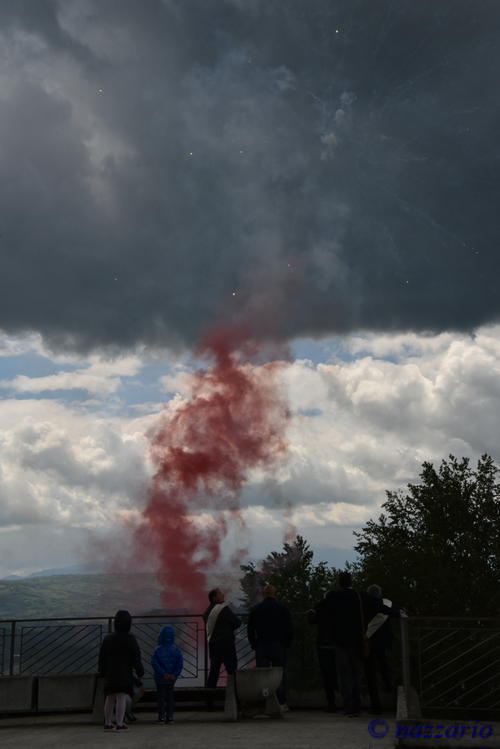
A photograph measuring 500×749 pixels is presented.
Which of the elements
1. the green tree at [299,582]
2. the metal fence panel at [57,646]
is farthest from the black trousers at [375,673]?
the green tree at [299,582]

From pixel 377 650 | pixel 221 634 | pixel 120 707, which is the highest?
pixel 221 634

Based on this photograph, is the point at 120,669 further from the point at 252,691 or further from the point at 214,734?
the point at 252,691

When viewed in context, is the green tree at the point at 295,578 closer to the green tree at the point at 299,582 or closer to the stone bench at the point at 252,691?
the green tree at the point at 299,582

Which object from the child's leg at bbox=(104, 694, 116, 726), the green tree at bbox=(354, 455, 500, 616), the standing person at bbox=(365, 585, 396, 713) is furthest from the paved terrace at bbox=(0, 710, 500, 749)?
the green tree at bbox=(354, 455, 500, 616)

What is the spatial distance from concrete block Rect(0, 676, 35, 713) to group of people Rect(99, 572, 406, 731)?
2.07 metres

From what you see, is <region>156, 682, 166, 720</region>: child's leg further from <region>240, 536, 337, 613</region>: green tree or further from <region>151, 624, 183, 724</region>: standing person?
<region>240, 536, 337, 613</region>: green tree

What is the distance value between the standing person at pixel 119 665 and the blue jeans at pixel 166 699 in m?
0.96

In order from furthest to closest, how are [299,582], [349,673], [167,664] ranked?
[299,582] → [349,673] → [167,664]

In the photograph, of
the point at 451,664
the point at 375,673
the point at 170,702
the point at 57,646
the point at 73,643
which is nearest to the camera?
the point at 170,702

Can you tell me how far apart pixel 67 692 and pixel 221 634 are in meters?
2.86

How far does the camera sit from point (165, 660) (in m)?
11.7

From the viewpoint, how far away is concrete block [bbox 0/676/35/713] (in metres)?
13.2

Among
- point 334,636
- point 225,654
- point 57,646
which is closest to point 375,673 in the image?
point 334,636

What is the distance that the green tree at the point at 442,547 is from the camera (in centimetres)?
3959
